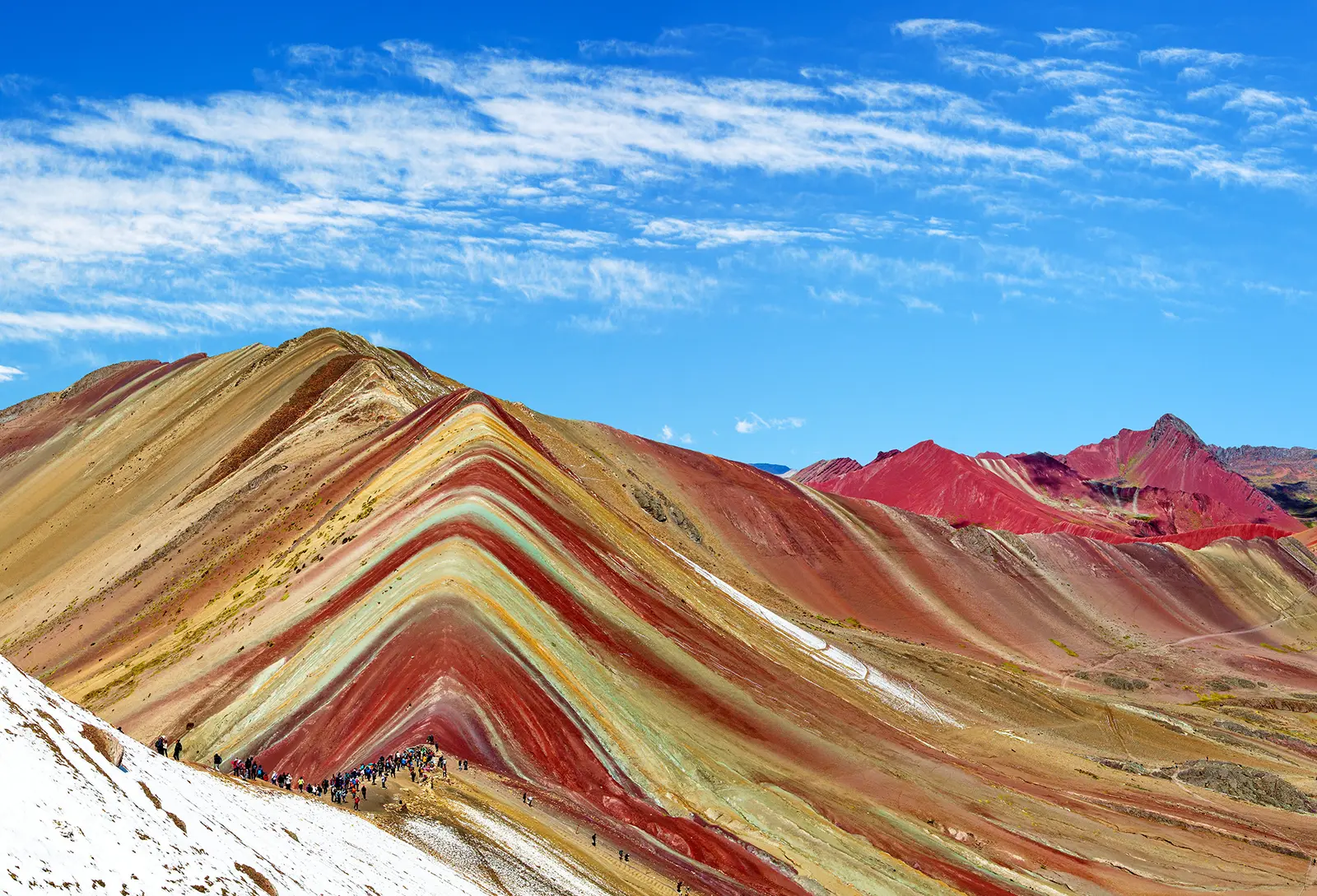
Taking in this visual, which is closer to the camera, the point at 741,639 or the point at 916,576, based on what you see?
the point at 741,639

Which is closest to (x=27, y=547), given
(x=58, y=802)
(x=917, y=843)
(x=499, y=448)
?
(x=499, y=448)

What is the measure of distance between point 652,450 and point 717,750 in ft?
225

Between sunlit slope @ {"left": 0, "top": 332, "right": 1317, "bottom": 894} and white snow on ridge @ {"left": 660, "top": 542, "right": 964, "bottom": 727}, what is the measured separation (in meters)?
0.35

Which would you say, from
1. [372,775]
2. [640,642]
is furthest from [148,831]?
[640,642]

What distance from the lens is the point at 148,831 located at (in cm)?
1811

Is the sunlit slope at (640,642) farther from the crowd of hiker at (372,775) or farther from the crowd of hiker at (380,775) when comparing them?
the crowd of hiker at (372,775)

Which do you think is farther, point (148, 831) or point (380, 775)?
point (380, 775)

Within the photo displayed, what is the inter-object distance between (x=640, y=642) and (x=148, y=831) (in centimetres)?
3390

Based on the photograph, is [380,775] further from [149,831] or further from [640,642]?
[640,642]

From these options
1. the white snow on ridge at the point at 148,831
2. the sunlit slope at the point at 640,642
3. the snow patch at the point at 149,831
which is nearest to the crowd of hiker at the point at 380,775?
the sunlit slope at the point at 640,642

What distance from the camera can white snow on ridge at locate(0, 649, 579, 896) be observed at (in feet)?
52.6

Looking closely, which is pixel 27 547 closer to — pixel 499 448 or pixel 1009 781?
pixel 499 448

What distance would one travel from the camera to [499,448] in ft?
213

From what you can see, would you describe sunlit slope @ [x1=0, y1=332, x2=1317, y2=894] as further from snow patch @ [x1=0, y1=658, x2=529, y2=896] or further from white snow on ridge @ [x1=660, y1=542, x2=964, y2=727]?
snow patch @ [x1=0, y1=658, x2=529, y2=896]
